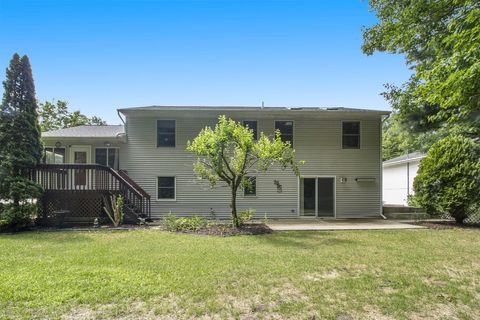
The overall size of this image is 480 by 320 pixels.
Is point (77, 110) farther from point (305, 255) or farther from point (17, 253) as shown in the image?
point (305, 255)

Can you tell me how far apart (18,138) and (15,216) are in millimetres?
2534

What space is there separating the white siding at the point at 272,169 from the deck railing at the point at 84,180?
2.09 metres

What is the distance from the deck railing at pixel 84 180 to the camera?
32.1 feet

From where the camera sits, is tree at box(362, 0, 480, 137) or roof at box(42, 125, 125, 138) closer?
tree at box(362, 0, 480, 137)

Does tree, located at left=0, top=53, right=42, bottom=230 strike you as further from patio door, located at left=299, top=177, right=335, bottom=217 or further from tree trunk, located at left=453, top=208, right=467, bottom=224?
tree trunk, located at left=453, top=208, right=467, bottom=224

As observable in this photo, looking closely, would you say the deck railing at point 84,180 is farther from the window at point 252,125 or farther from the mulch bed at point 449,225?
the mulch bed at point 449,225

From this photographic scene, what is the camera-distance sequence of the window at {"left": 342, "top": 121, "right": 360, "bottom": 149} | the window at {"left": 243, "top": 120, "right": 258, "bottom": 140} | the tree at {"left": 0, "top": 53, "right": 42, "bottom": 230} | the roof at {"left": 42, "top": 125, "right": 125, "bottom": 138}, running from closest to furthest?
the tree at {"left": 0, "top": 53, "right": 42, "bottom": 230}
the roof at {"left": 42, "top": 125, "right": 125, "bottom": 138}
the window at {"left": 243, "top": 120, "right": 258, "bottom": 140}
the window at {"left": 342, "top": 121, "right": 360, "bottom": 149}

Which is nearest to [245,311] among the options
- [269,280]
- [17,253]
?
[269,280]

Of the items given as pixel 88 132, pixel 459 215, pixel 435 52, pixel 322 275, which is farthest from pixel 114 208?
pixel 435 52

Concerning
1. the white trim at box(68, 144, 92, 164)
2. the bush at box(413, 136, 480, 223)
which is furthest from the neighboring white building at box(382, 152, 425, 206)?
the white trim at box(68, 144, 92, 164)

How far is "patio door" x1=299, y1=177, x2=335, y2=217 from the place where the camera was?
12812 mm

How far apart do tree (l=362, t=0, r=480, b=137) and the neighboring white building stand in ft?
15.3

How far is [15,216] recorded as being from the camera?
8.60m

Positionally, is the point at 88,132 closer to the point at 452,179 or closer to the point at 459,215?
the point at 452,179
